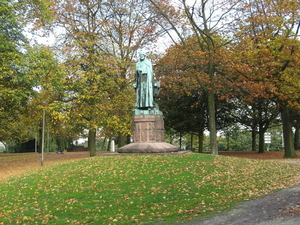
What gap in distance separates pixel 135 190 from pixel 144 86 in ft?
25.9

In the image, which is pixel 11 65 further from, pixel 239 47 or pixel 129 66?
pixel 239 47

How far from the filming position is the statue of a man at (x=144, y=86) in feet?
55.6

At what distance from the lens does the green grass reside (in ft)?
27.1

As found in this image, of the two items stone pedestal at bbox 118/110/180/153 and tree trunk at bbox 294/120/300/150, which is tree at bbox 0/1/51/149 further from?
tree trunk at bbox 294/120/300/150

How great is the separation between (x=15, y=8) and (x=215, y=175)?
17.1 metres

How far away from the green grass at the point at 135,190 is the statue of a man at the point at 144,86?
3.27 metres

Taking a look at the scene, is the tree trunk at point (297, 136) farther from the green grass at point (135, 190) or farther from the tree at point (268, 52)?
the green grass at point (135, 190)

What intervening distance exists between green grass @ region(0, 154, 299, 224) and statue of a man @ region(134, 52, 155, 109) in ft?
10.7

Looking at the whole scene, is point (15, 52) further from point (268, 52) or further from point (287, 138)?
point (287, 138)

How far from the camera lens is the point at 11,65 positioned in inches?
804

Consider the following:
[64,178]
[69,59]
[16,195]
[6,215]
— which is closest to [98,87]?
[69,59]

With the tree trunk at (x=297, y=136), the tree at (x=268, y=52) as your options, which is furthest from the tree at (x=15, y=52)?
the tree trunk at (x=297, y=136)

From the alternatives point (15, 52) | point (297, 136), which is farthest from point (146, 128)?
point (297, 136)

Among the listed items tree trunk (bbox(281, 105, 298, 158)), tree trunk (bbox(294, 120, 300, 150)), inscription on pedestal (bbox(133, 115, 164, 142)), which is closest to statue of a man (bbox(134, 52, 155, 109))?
inscription on pedestal (bbox(133, 115, 164, 142))
